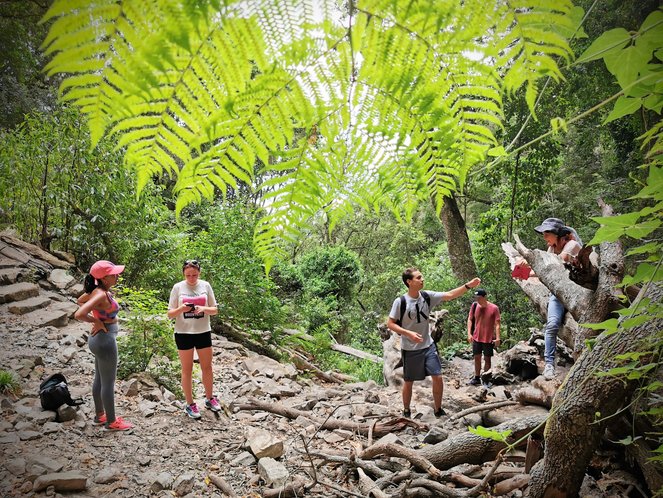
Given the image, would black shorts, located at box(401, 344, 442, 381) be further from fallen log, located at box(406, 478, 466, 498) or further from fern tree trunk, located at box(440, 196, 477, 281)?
fern tree trunk, located at box(440, 196, 477, 281)

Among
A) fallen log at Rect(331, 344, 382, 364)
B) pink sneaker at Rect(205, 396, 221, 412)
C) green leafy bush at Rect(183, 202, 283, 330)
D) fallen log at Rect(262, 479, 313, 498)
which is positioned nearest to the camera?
fallen log at Rect(262, 479, 313, 498)

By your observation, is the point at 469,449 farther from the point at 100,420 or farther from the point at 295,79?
the point at 100,420

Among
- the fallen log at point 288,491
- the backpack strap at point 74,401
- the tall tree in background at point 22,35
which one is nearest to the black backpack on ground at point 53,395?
the backpack strap at point 74,401

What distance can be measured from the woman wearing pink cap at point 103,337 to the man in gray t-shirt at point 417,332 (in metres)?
2.95

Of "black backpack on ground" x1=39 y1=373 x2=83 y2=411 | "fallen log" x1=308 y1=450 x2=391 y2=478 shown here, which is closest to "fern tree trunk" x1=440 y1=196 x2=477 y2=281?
"fallen log" x1=308 y1=450 x2=391 y2=478

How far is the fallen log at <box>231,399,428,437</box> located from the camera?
4.23 metres

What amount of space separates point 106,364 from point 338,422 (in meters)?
2.56

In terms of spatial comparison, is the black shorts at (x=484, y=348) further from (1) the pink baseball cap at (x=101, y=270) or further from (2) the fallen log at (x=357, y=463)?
(1) the pink baseball cap at (x=101, y=270)

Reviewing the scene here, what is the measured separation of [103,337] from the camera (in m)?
3.50

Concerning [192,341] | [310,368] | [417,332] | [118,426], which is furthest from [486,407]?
[310,368]

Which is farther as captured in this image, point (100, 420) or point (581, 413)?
point (100, 420)

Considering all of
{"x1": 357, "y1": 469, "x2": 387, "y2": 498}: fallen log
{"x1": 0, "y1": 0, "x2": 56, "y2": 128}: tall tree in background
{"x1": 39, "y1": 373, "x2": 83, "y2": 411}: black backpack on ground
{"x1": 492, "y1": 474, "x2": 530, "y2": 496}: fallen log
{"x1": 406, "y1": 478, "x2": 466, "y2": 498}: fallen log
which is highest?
{"x1": 0, "y1": 0, "x2": 56, "y2": 128}: tall tree in background

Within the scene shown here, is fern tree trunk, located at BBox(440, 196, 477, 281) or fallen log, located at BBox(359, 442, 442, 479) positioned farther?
fern tree trunk, located at BBox(440, 196, 477, 281)

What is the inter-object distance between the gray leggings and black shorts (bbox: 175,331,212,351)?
2.28ft
